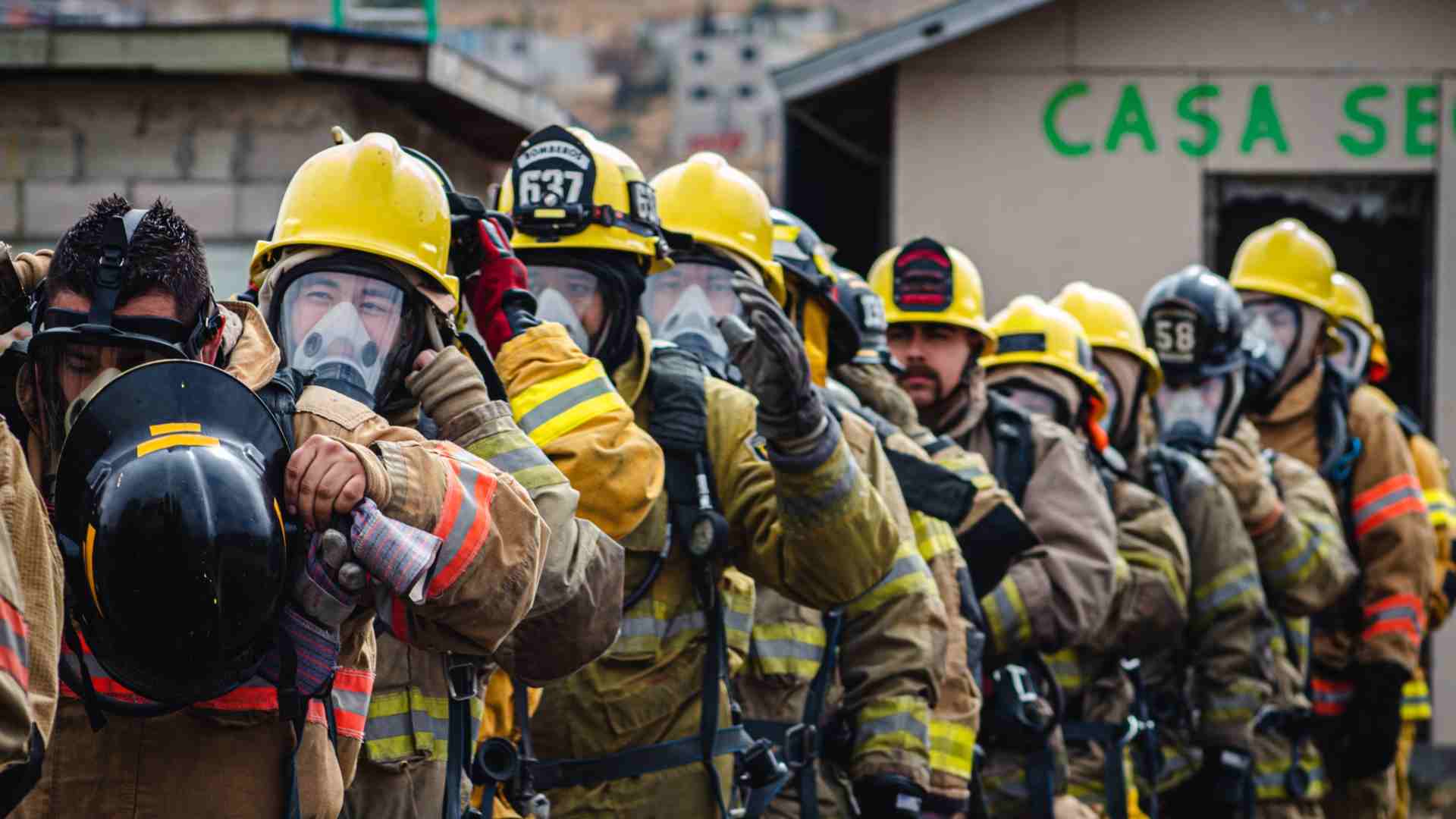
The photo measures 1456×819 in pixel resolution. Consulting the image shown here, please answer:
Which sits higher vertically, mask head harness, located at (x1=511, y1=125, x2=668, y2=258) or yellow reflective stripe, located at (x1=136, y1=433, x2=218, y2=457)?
mask head harness, located at (x1=511, y1=125, x2=668, y2=258)

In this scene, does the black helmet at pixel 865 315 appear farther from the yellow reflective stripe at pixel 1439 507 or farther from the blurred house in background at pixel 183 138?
the yellow reflective stripe at pixel 1439 507

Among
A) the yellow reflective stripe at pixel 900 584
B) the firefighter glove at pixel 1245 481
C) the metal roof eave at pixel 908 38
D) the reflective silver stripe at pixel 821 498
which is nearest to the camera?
the reflective silver stripe at pixel 821 498

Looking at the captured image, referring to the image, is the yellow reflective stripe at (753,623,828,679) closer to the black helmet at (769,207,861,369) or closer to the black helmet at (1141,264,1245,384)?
the black helmet at (769,207,861,369)

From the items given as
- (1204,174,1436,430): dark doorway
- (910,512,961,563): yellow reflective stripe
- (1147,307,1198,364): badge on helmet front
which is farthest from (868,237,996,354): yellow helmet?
(1204,174,1436,430): dark doorway

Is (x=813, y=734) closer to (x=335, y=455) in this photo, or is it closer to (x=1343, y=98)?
(x=335, y=455)

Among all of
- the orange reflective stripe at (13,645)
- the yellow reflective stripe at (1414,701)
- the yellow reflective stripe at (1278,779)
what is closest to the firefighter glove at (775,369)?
the orange reflective stripe at (13,645)

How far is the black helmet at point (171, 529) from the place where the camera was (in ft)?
9.49

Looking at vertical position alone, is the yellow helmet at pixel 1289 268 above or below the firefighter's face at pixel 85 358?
above

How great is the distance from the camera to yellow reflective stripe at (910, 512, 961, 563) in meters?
6.18

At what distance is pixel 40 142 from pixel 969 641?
18.6 ft

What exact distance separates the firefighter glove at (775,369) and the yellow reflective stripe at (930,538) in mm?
1671

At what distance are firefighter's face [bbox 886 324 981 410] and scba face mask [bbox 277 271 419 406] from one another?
3602mm

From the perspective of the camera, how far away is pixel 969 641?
6.16m

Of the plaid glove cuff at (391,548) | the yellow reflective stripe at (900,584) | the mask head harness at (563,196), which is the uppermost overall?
the mask head harness at (563,196)
